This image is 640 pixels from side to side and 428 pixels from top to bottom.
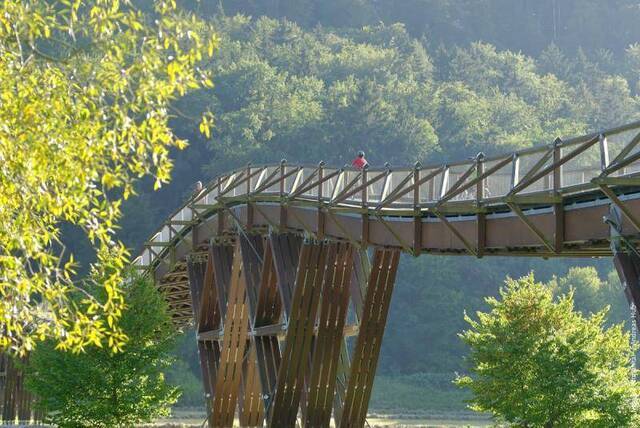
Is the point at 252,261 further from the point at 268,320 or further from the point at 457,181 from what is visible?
the point at 457,181

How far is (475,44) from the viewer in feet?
474

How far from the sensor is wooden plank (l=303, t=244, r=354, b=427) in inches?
1393

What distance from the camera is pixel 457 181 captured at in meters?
25.6

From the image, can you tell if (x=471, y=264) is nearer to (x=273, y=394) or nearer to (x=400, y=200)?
(x=273, y=394)

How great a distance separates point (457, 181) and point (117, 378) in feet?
46.7

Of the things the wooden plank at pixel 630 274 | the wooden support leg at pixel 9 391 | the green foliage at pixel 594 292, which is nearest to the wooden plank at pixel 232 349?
the wooden plank at pixel 630 274

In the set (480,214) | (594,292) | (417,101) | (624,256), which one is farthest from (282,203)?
(417,101)

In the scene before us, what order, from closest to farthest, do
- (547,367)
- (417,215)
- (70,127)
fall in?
1. (70,127)
2. (417,215)
3. (547,367)

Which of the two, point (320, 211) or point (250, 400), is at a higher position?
point (320, 211)

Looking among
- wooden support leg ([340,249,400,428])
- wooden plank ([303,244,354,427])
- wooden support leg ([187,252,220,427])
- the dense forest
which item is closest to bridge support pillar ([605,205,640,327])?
wooden support leg ([340,249,400,428])

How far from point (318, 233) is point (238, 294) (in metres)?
7.57

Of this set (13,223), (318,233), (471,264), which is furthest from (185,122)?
(13,223)

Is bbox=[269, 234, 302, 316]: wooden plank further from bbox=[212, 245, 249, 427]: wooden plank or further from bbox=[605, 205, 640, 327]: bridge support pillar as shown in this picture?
bbox=[605, 205, 640, 327]: bridge support pillar

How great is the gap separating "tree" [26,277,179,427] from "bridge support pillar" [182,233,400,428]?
2.72 m
